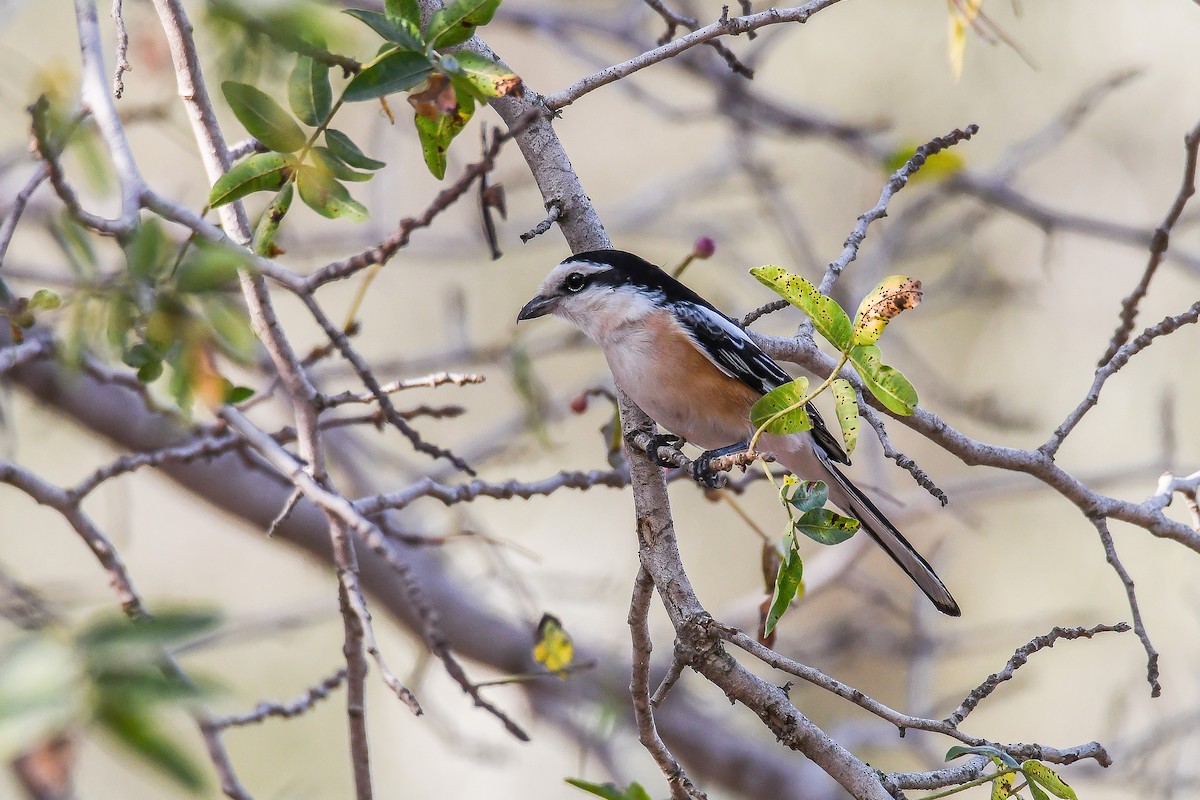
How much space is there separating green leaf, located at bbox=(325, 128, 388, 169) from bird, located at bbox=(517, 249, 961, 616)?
1.41 metres

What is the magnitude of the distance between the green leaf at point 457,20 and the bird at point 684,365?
1471 mm

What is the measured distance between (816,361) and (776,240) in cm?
596

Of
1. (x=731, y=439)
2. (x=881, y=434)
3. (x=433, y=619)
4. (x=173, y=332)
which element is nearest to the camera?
(x=173, y=332)

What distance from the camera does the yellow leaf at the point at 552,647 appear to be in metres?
2.69

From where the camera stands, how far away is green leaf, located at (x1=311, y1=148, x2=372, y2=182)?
188 cm

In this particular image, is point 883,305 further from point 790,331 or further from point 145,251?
point 790,331

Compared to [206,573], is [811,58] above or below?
above

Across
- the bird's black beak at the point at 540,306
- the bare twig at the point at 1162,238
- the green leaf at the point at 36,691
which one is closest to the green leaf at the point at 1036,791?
the bare twig at the point at 1162,238

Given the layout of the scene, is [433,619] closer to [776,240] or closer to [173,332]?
[173,332]

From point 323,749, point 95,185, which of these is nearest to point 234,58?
point 95,185

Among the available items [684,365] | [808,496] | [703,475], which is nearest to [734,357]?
[684,365]

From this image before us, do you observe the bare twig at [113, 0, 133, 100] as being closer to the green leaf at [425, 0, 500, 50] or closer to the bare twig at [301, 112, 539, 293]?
the green leaf at [425, 0, 500, 50]

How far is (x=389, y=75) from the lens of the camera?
1.84 metres

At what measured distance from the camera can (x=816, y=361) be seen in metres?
2.70
